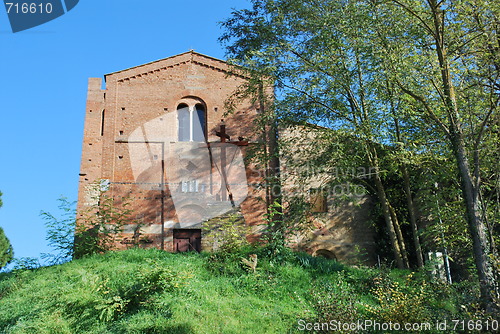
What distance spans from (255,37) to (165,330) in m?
10.1

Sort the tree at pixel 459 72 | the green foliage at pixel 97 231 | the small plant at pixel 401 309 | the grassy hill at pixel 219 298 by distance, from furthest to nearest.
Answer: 1. the green foliage at pixel 97 231
2. the tree at pixel 459 72
3. the grassy hill at pixel 219 298
4. the small plant at pixel 401 309

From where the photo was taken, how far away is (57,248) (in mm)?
14148

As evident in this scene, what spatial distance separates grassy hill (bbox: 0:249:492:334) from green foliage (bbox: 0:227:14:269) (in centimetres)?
667

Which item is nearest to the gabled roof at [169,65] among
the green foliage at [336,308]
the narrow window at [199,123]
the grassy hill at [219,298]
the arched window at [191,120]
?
the arched window at [191,120]

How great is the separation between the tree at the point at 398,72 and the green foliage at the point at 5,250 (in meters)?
12.2

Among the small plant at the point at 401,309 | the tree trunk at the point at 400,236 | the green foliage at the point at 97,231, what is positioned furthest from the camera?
the green foliage at the point at 97,231

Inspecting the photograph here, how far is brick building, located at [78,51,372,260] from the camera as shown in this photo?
1748 centimetres

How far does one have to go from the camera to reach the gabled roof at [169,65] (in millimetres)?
18969

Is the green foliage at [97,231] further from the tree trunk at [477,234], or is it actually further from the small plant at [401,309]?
the tree trunk at [477,234]

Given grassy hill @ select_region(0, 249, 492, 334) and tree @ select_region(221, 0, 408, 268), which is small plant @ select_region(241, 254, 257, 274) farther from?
tree @ select_region(221, 0, 408, 268)

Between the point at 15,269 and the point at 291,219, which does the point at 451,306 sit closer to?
the point at 291,219

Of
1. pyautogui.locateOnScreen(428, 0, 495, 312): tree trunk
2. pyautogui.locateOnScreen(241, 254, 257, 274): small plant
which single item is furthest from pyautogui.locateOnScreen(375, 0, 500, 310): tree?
pyautogui.locateOnScreen(241, 254, 257, 274): small plant

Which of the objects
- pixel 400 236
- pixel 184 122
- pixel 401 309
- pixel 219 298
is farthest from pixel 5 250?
pixel 401 309

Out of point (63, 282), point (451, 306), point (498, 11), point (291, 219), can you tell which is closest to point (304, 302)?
point (451, 306)
